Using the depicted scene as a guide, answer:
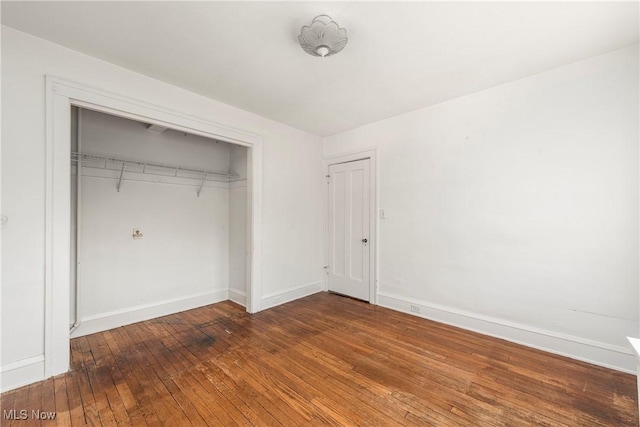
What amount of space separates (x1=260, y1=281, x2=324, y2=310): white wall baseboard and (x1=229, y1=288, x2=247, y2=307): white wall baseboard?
1.14 ft

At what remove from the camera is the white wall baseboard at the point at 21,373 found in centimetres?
199

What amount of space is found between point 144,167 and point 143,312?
189 centimetres

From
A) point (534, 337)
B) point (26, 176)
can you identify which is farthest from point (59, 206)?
point (534, 337)

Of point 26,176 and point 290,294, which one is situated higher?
point 26,176

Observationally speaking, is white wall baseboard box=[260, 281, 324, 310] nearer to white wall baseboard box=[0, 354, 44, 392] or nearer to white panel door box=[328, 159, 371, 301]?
white panel door box=[328, 159, 371, 301]

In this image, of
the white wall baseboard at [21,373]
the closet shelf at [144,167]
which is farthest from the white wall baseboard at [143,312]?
the closet shelf at [144,167]

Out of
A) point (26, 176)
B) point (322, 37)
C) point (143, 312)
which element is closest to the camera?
point (322, 37)

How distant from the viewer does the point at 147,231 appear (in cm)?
351

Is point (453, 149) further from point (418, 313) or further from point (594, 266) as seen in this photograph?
point (418, 313)

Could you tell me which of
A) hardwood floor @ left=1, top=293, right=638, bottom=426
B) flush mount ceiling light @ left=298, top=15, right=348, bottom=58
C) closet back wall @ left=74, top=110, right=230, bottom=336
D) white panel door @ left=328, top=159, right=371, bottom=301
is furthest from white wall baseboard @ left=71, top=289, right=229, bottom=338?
flush mount ceiling light @ left=298, top=15, right=348, bottom=58

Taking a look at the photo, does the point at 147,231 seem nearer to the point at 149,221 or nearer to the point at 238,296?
the point at 149,221

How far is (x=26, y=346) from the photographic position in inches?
82.8

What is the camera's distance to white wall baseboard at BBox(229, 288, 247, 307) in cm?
396

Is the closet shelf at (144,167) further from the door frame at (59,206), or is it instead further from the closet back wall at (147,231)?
the door frame at (59,206)
